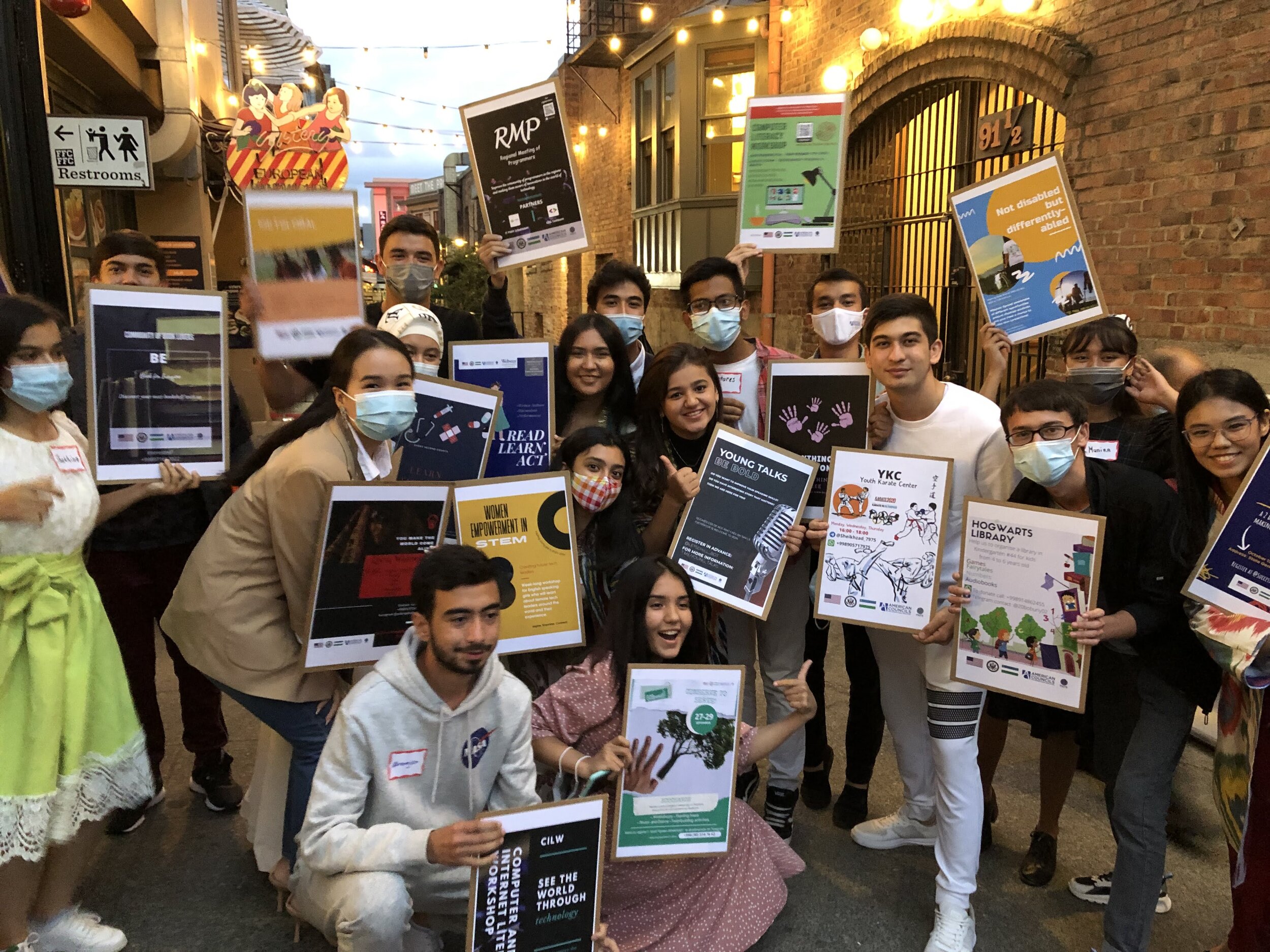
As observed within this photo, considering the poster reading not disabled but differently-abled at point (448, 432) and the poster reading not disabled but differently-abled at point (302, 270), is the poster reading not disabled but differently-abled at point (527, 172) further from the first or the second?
the poster reading not disabled but differently-abled at point (448, 432)

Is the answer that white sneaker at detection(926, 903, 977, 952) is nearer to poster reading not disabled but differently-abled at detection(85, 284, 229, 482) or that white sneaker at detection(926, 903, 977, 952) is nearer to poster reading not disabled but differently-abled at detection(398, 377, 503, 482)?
poster reading not disabled but differently-abled at detection(398, 377, 503, 482)

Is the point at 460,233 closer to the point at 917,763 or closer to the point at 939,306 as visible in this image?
the point at 939,306

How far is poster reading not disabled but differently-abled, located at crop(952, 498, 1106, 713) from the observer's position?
272cm

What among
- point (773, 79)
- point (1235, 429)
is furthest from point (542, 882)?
point (773, 79)

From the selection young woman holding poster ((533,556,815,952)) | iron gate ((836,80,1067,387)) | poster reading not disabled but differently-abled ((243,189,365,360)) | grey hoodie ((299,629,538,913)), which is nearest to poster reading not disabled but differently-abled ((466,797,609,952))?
grey hoodie ((299,629,538,913))

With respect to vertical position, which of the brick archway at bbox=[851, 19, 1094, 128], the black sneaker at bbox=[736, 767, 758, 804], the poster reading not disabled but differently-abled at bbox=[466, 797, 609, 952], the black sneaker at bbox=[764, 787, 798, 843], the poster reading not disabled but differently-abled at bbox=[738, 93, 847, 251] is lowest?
the black sneaker at bbox=[764, 787, 798, 843]

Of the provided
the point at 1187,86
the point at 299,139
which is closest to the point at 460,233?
the point at 299,139

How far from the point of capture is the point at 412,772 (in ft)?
8.52

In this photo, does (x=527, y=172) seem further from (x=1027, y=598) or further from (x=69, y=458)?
(x=1027, y=598)

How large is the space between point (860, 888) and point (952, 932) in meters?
0.47

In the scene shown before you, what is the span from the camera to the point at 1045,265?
3648mm

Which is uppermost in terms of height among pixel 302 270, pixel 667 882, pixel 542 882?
pixel 302 270

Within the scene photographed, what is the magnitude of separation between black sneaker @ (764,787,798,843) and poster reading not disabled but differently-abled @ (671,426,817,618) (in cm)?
77

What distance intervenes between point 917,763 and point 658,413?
5.47 ft
